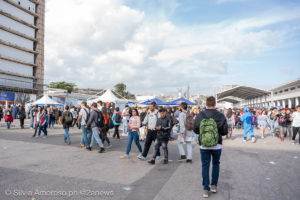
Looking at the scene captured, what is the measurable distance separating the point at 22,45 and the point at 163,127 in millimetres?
52759

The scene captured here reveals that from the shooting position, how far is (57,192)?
13.7 ft

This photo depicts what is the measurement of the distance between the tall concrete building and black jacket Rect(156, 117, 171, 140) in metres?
45.4

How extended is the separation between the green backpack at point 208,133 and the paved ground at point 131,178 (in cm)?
97

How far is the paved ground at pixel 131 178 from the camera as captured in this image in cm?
413

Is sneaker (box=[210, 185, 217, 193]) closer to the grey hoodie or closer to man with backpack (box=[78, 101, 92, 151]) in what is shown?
the grey hoodie

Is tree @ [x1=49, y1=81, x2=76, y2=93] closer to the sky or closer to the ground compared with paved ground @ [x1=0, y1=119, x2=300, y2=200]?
closer to the sky

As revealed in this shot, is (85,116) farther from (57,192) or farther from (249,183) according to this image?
(249,183)

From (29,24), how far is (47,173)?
5456 cm

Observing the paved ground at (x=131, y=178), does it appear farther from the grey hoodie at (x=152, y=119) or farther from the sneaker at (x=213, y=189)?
the grey hoodie at (x=152, y=119)

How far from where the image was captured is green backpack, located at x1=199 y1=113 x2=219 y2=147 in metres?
4.12

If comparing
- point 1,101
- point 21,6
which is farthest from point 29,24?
point 1,101

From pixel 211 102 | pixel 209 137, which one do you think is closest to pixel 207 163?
pixel 209 137

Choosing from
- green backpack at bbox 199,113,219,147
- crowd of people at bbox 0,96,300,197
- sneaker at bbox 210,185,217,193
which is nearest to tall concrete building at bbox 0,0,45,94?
crowd of people at bbox 0,96,300,197

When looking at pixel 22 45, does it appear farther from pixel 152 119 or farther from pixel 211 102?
pixel 211 102
